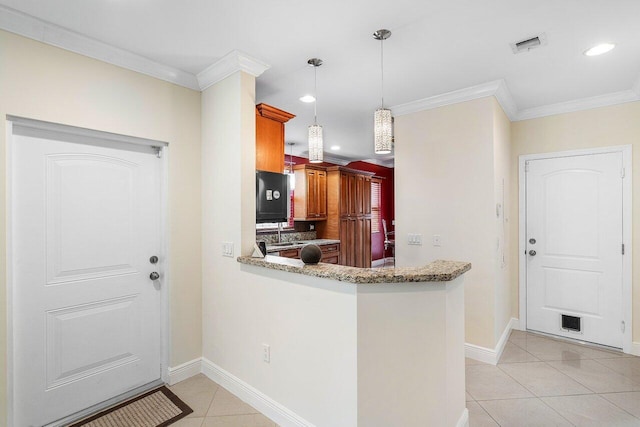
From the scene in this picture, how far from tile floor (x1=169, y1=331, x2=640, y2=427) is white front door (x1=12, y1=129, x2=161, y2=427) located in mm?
555

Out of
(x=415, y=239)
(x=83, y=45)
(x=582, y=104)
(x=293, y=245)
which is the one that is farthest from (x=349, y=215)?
(x=83, y=45)

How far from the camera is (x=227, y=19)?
6.48 ft

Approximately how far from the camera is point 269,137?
3105 mm

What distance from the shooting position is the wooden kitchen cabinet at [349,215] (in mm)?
6020

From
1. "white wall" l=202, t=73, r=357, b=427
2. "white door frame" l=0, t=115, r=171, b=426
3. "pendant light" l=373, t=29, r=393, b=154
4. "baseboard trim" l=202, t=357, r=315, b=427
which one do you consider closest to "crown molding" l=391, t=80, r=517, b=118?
"pendant light" l=373, t=29, r=393, b=154

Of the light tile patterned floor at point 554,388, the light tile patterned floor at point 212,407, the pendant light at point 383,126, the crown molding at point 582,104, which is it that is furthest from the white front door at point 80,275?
the crown molding at point 582,104

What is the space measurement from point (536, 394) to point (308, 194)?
4143mm

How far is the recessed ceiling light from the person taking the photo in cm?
230

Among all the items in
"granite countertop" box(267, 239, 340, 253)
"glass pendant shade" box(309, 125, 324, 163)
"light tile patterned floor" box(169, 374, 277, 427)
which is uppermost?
"glass pendant shade" box(309, 125, 324, 163)

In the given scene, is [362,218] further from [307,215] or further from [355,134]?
[355,134]

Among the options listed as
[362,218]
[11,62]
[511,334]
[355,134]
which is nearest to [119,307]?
[11,62]

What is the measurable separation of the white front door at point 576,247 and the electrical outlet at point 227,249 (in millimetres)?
3451

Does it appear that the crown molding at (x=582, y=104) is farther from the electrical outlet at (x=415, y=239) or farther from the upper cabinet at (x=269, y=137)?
A: the upper cabinet at (x=269, y=137)

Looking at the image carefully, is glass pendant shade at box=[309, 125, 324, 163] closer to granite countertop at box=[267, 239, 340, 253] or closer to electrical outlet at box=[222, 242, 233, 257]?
electrical outlet at box=[222, 242, 233, 257]
